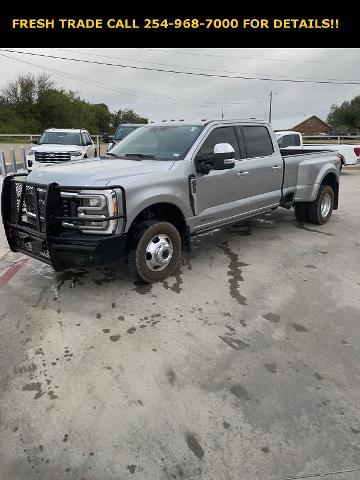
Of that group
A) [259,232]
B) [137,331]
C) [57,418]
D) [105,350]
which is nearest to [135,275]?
[137,331]

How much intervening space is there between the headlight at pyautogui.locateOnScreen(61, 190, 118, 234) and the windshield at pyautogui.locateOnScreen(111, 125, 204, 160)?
131 centimetres

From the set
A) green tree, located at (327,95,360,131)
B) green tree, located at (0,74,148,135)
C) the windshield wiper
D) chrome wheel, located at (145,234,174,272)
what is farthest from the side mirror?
green tree, located at (327,95,360,131)

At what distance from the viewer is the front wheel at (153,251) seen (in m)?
4.21

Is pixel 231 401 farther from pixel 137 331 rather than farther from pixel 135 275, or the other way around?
pixel 135 275

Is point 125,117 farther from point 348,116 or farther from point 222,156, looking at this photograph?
point 222,156

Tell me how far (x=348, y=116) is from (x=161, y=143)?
9451 cm

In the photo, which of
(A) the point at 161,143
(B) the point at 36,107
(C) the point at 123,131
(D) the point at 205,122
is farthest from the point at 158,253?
(B) the point at 36,107

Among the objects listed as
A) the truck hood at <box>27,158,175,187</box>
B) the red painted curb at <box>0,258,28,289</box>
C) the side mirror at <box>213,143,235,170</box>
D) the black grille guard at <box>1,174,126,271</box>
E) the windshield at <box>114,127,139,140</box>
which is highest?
the windshield at <box>114,127,139,140</box>

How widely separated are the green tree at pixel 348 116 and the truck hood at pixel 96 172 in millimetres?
92880

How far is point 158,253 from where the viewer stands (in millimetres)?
4375

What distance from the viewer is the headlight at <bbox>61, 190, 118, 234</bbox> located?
3.78 meters

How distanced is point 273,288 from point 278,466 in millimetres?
2487

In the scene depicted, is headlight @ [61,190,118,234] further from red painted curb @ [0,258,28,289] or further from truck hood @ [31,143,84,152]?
truck hood @ [31,143,84,152]

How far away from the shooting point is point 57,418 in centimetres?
248
